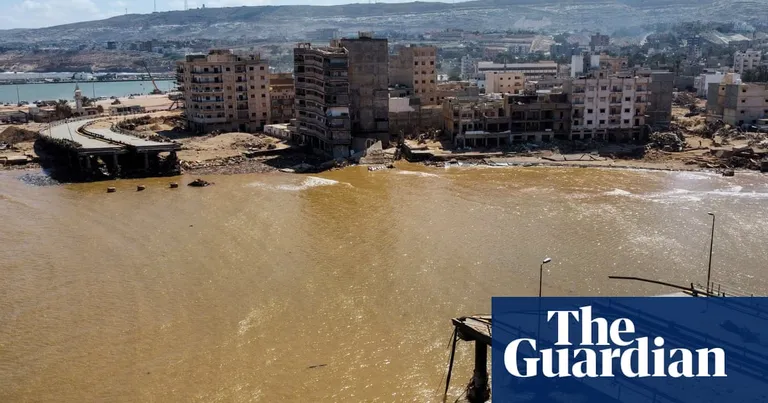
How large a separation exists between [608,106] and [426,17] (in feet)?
521

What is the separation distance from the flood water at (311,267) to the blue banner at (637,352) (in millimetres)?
1629

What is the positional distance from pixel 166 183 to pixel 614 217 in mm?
14896

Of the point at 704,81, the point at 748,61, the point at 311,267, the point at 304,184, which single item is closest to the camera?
the point at 311,267

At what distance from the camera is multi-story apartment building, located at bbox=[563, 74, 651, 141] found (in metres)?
30.9

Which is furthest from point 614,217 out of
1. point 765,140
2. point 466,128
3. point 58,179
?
point 58,179

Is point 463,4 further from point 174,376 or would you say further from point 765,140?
point 174,376

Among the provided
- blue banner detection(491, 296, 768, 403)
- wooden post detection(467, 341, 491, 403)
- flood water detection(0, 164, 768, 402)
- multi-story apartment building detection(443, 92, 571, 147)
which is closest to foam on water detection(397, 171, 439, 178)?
flood water detection(0, 164, 768, 402)

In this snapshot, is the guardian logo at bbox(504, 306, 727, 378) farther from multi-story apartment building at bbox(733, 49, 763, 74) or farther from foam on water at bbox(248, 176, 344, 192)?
multi-story apartment building at bbox(733, 49, 763, 74)

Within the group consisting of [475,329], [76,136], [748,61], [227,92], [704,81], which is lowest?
[76,136]

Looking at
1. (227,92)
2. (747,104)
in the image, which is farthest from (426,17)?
(747,104)

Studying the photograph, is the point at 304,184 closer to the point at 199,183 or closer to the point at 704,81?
the point at 199,183

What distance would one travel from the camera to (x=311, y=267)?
1598 cm

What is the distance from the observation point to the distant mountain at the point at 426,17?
16675 centimetres

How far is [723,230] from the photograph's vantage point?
59.7 feet
